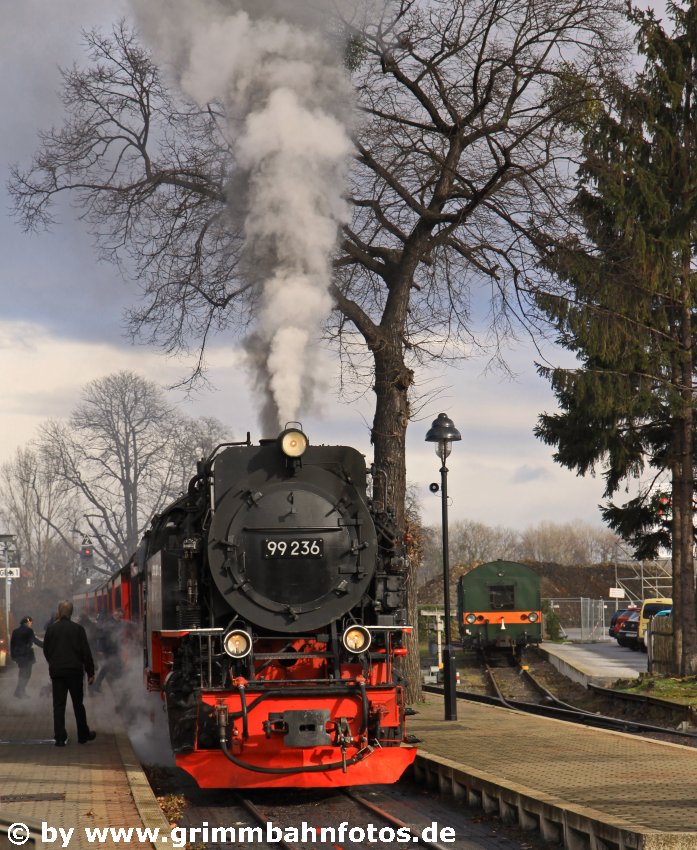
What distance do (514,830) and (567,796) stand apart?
1.53ft

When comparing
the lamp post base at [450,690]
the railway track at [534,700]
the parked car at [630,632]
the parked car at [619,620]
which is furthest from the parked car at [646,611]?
the lamp post base at [450,690]

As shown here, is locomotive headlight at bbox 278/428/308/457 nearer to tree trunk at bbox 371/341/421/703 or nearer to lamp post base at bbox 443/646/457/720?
lamp post base at bbox 443/646/457/720

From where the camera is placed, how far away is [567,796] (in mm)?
8312

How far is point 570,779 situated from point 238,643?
2956 mm

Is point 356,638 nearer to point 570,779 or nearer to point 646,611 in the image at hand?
point 570,779

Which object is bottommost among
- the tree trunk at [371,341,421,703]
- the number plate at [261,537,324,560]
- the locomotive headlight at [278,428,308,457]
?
the number plate at [261,537,324,560]

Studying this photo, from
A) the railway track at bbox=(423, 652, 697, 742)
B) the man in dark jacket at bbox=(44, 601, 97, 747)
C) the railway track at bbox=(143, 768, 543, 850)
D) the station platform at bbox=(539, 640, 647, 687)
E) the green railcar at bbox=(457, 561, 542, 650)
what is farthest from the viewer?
the green railcar at bbox=(457, 561, 542, 650)

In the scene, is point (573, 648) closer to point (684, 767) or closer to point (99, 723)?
point (99, 723)

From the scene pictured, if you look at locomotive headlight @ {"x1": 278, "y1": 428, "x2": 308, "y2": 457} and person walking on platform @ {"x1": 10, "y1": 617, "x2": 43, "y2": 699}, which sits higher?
locomotive headlight @ {"x1": 278, "y1": 428, "x2": 308, "y2": 457}

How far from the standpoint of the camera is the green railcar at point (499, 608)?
29.9 m

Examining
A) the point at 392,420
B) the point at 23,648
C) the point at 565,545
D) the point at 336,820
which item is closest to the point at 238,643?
the point at 336,820

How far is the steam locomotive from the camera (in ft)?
29.4

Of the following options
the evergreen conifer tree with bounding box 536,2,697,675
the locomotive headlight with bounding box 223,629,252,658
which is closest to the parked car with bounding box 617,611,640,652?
the evergreen conifer tree with bounding box 536,2,697,675

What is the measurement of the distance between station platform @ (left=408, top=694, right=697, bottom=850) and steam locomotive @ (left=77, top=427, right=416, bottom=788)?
0.88 m
